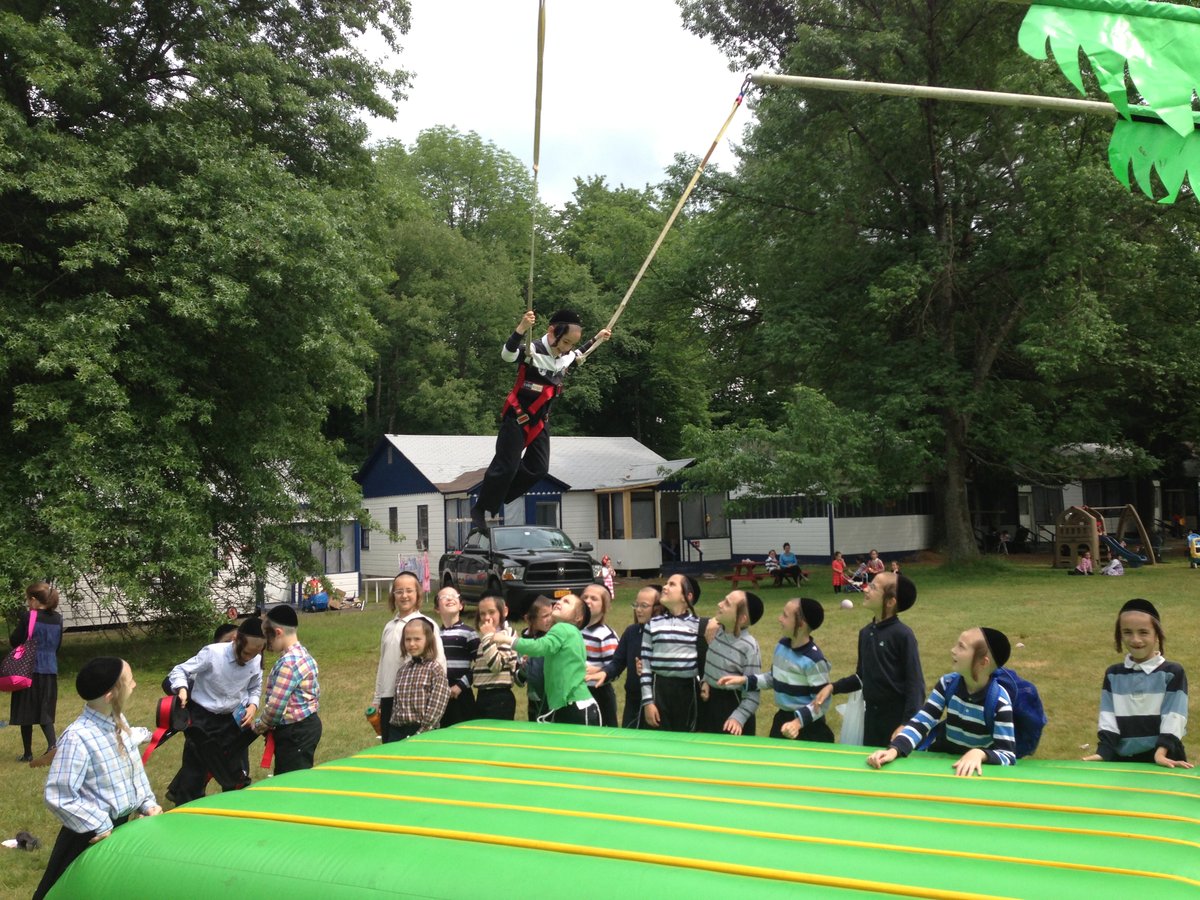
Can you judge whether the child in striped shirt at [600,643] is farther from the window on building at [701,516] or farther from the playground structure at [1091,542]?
the window on building at [701,516]

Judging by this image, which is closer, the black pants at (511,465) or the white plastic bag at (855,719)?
the white plastic bag at (855,719)

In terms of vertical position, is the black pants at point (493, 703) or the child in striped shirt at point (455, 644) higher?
the child in striped shirt at point (455, 644)

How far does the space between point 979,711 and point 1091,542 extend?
66.6ft

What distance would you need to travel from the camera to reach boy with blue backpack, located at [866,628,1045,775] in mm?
4789

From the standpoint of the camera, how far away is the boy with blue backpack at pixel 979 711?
479 centimetres

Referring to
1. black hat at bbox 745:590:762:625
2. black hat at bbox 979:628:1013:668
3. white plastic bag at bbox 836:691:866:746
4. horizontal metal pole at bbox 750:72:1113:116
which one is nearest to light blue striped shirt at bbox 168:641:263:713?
black hat at bbox 745:590:762:625

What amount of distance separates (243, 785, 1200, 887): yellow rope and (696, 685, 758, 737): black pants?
2598 millimetres

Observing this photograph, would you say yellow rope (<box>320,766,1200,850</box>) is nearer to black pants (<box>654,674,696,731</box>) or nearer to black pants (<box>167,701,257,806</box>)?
black pants (<box>167,701,257,806</box>)

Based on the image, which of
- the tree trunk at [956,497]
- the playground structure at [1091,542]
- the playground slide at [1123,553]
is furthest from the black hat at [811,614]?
the playground slide at [1123,553]

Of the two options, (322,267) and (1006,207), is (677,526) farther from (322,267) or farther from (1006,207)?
(322,267)

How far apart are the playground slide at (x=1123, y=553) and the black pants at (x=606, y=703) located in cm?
2021

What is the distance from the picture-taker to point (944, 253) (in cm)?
2245

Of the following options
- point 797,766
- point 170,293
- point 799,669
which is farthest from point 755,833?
point 170,293

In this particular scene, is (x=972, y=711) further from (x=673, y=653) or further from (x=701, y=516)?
(x=701, y=516)
